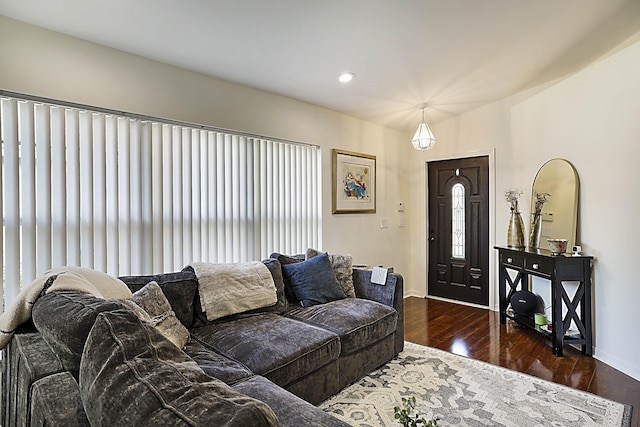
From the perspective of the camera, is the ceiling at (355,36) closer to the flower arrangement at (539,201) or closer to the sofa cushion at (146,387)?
the flower arrangement at (539,201)

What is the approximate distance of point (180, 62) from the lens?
269 centimetres

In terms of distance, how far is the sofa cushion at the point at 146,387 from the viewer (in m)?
0.67

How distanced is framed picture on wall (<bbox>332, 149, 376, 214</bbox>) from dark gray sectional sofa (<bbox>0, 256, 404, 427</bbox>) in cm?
134

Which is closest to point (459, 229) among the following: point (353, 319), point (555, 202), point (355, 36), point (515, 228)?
point (515, 228)

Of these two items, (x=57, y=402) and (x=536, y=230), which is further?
(x=536, y=230)

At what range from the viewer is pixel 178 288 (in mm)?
2355

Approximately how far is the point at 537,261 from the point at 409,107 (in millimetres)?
2279

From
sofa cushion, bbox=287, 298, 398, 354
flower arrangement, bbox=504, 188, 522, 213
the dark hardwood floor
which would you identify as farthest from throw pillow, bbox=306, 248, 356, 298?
flower arrangement, bbox=504, 188, 522, 213

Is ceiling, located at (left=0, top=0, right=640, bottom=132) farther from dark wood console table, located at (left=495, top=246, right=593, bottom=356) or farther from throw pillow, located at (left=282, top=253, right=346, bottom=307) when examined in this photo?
dark wood console table, located at (left=495, top=246, right=593, bottom=356)

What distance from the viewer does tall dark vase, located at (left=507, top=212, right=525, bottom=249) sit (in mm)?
3877

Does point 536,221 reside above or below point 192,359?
above

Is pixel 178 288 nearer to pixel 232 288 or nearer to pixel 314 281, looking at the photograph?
pixel 232 288

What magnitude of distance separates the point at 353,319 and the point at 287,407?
1211mm

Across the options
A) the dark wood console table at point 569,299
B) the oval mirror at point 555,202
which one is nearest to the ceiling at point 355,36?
the oval mirror at point 555,202
